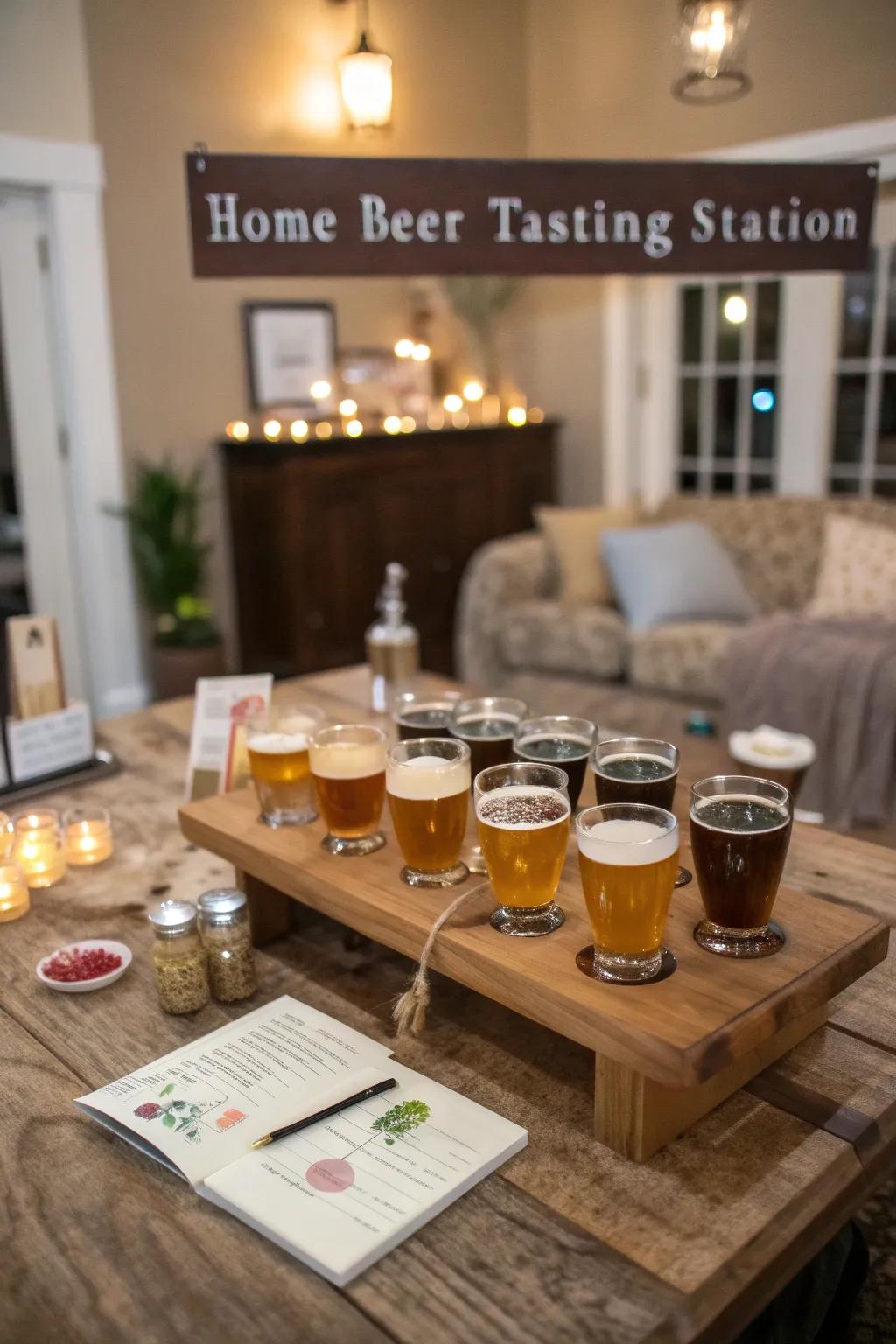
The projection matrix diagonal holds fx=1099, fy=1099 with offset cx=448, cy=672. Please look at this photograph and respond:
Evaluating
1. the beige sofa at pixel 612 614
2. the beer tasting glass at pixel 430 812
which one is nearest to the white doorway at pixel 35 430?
the beige sofa at pixel 612 614

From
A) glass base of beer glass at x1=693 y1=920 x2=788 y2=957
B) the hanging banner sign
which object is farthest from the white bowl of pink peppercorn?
the hanging banner sign

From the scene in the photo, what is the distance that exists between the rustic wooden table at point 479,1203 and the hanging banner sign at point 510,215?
0.88 metres

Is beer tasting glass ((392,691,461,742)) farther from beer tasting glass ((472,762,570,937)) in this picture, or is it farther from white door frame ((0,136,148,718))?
white door frame ((0,136,148,718))

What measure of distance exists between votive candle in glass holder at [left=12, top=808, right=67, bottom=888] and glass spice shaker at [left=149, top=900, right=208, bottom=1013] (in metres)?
0.35

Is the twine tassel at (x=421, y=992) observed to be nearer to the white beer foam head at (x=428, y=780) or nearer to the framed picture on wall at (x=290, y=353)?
the white beer foam head at (x=428, y=780)

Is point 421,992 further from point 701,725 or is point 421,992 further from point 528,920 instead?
point 701,725

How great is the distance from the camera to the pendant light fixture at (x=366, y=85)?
167 cm

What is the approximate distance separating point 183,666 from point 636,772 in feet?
9.88

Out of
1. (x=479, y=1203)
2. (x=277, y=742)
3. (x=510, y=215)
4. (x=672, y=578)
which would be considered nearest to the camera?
(x=479, y=1203)

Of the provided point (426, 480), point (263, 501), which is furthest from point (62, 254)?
point (426, 480)

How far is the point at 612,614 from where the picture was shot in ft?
12.3

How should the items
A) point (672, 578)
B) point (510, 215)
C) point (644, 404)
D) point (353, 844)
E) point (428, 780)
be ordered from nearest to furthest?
point (428, 780)
point (353, 844)
point (510, 215)
point (672, 578)
point (644, 404)

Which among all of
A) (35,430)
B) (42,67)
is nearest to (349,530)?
(35,430)

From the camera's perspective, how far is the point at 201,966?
104 centimetres
